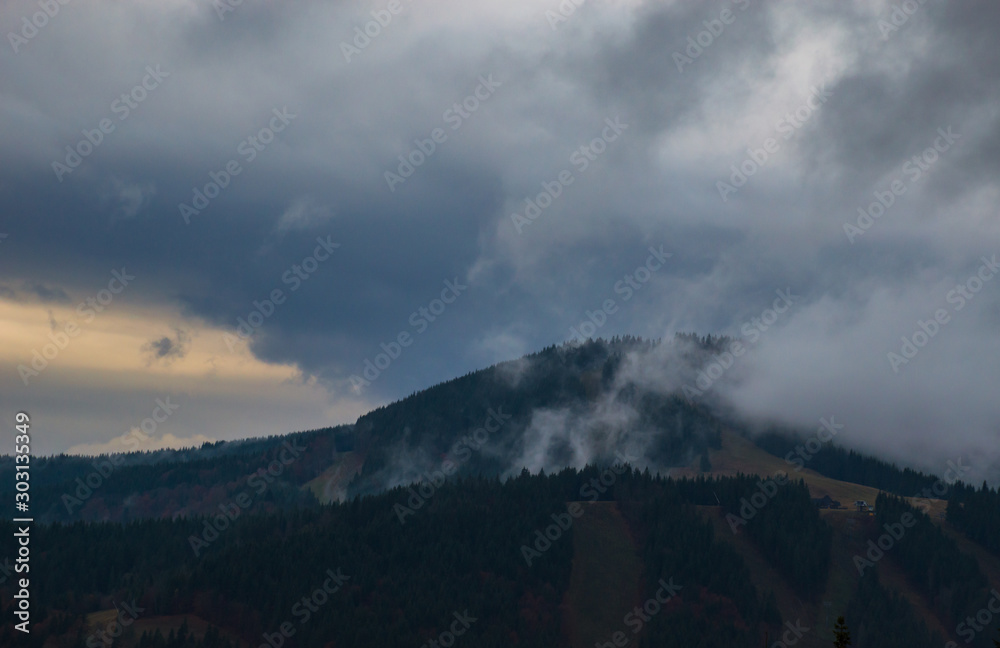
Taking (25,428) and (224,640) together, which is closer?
(25,428)

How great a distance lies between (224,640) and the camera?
196750mm

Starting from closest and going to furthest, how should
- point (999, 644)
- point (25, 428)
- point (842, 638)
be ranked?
point (999, 644) → point (842, 638) → point (25, 428)

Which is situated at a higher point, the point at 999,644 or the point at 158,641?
the point at 158,641

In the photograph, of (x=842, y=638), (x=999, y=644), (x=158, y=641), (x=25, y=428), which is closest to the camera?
(x=999, y=644)

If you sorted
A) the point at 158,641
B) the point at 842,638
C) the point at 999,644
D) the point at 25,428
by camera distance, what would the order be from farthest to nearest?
1. the point at 158,641
2. the point at 25,428
3. the point at 842,638
4. the point at 999,644

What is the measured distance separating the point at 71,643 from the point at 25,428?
9368 cm

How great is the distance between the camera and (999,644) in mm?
95688

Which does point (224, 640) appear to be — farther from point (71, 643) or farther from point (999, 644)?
point (999, 644)

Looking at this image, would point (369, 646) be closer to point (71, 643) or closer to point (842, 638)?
point (71, 643)

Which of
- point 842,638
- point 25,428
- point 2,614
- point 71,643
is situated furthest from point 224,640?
point 842,638

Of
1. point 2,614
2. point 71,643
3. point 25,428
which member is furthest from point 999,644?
point 2,614

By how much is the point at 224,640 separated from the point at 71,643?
31.3m

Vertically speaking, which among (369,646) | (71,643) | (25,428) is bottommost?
(369,646)

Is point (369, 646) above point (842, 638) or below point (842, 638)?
above
